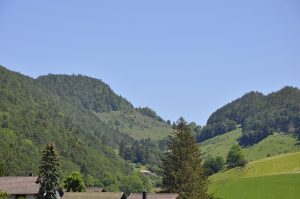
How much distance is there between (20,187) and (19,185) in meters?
0.39

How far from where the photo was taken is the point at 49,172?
66.5 meters

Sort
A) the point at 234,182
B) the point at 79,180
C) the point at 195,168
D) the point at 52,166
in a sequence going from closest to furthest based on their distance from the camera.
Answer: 1. the point at 52,166
2. the point at 195,168
3. the point at 79,180
4. the point at 234,182

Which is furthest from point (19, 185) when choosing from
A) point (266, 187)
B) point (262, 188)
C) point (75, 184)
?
point (266, 187)

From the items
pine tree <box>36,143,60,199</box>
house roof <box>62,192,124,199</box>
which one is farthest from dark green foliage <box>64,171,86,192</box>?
pine tree <box>36,143,60,199</box>

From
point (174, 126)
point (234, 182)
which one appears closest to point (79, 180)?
point (174, 126)

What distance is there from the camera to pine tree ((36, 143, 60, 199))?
66375 mm

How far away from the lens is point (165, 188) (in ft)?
280

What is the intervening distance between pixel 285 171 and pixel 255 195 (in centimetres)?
3929

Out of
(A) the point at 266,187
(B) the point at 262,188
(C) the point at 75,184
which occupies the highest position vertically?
(A) the point at 266,187

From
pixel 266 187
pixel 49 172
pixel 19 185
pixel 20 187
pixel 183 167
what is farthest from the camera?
pixel 266 187

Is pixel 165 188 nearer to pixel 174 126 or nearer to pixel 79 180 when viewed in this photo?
pixel 174 126

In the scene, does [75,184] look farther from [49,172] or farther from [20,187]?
[49,172]

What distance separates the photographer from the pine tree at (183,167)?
83.0 m

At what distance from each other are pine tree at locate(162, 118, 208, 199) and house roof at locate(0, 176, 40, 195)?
18.6m
